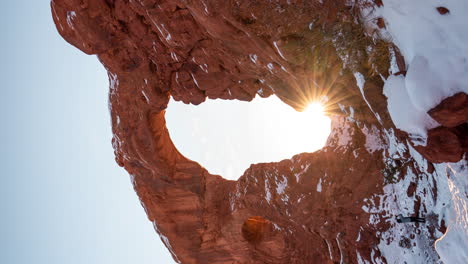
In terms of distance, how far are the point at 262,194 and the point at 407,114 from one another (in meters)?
7.08

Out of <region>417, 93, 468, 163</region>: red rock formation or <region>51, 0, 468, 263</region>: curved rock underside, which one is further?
<region>51, 0, 468, 263</region>: curved rock underside

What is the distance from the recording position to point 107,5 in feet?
35.1

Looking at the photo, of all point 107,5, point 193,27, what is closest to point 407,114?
point 193,27

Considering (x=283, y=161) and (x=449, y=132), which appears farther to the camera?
(x=283, y=161)

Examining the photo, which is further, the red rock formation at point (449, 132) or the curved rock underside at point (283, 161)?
the curved rock underside at point (283, 161)

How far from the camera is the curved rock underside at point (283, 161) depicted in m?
7.07

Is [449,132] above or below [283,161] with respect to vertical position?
below

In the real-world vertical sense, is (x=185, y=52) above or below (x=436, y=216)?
above

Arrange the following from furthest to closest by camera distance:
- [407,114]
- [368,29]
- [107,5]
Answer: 1. [107,5]
2. [368,29]
3. [407,114]

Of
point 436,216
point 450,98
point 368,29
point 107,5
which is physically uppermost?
point 107,5

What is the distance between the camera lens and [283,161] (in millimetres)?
11477

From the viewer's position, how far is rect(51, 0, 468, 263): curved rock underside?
7.07 m

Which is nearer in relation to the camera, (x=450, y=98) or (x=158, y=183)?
(x=450, y=98)

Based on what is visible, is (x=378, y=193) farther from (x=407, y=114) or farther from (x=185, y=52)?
(x=185, y=52)
